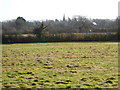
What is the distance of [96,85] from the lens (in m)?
7.09

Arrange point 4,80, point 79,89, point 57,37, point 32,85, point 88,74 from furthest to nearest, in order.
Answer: point 57,37 < point 88,74 < point 4,80 < point 32,85 < point 79,89

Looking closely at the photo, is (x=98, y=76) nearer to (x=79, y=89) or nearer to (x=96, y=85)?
(x=96, y=85)

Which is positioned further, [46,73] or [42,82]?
[46,73]

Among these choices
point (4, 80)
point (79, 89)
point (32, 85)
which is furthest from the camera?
point (4, 80)

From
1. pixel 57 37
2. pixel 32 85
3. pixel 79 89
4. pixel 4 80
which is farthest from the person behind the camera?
pixel 57 37

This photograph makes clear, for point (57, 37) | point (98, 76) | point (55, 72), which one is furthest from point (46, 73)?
point (57, 37)

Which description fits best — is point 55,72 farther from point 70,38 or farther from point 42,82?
point 70,38

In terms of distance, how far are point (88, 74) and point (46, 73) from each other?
1848 mm

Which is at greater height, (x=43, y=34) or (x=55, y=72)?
(x=43, y=34)

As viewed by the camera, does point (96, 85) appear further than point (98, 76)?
No

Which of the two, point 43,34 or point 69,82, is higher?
point 43,34

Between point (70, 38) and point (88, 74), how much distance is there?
1090 inches

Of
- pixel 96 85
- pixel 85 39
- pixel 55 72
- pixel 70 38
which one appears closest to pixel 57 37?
pixel 70 38

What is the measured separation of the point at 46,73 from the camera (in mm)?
9109
